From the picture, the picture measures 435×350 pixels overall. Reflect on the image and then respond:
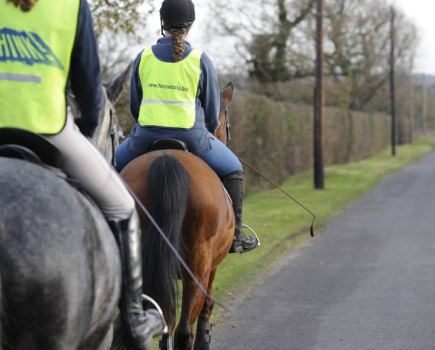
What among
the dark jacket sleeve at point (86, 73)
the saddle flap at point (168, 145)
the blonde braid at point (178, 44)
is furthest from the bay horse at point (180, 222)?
the dark jacket sleeve at point (86, 73)

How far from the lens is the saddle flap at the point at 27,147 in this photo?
358 cm

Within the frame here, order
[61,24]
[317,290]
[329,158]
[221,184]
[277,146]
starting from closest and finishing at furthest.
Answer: [61,24] < [221,184] < [317,290] < [277,146] < [329,158]

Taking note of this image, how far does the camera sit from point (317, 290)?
33.9 feet

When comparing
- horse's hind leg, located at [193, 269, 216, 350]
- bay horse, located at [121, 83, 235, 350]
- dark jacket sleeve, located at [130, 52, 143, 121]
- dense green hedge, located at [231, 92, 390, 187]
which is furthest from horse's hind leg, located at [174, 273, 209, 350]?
dense green hedge, located at [231, 92, 390, 187]

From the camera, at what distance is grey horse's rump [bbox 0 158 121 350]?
3234mm

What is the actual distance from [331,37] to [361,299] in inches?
1685

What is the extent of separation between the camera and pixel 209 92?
21.0 ft

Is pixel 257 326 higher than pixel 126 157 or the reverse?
the reverse

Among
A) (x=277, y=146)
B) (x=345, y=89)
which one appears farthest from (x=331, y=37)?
(x=277, y=146)

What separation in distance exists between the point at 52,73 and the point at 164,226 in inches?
86.8

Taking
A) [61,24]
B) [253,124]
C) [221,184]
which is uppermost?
[61,24]

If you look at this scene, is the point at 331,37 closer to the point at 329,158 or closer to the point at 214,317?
the point at 329,158

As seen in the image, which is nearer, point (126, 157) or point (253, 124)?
point (126, 157)

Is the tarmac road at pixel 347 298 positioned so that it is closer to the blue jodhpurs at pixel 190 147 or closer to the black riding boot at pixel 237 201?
the black riding boot at pixel 237 201
